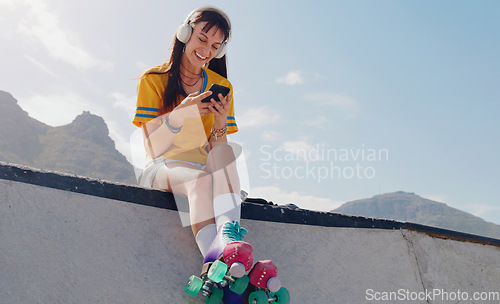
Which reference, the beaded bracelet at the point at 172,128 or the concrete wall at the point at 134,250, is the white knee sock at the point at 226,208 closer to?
the concrete wall at the point at 134,250

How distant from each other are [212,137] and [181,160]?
29 cm

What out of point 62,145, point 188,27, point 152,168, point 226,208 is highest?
point 62,145

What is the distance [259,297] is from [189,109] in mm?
1179

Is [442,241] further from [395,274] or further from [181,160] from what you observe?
[181,160]

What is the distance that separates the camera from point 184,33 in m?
2.53

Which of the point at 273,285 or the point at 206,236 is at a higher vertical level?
the point at 206,236

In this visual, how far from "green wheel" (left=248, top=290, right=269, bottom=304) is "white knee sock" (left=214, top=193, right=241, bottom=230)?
0.39 m

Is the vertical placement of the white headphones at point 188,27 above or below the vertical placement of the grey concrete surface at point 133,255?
above

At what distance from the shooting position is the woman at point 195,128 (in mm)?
1954

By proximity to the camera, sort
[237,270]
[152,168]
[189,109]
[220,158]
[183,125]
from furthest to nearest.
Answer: [183,125] → [152,168] → [189,109] → [220,158] → [237,270]

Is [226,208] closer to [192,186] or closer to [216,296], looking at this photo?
[192,186]

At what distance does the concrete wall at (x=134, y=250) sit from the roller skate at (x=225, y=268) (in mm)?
293

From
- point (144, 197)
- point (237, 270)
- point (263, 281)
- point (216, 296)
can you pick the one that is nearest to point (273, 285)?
point (263, 281)

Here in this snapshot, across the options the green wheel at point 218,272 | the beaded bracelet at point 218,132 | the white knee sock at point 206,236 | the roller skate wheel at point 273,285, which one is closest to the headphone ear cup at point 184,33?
the beaded bracelet at point 218,132
